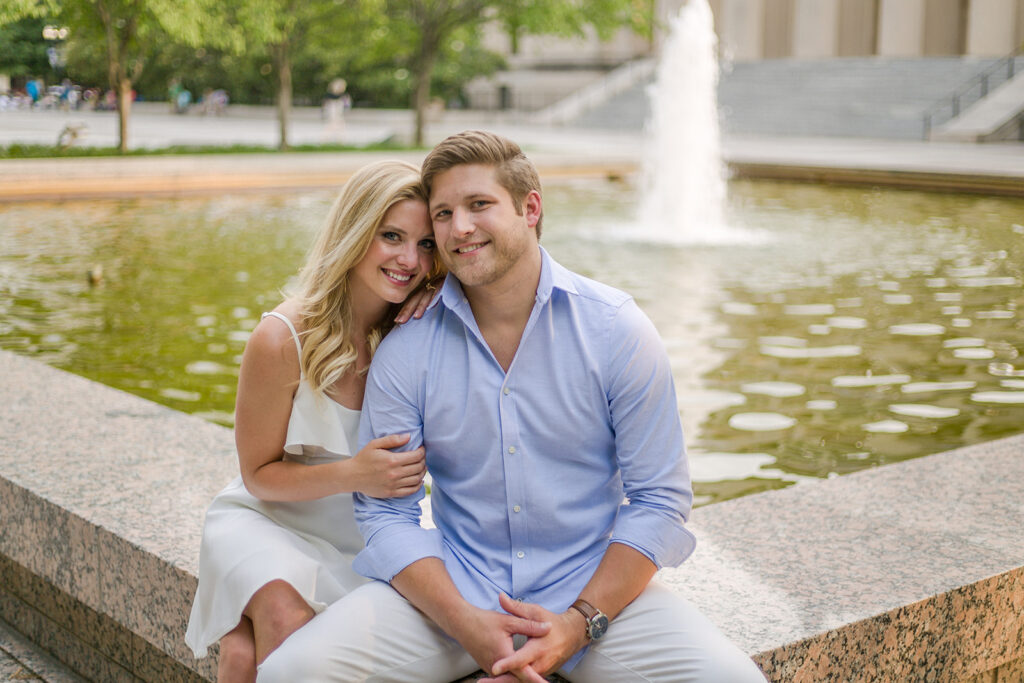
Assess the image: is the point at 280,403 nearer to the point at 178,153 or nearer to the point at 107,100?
the point at 178,153

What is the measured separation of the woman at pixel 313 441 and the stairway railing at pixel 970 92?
32952 mm

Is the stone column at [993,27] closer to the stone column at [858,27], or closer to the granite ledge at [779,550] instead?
the stone column at [858,27]

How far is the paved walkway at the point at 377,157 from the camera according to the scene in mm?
18547

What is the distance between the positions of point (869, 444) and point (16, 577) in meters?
4.39

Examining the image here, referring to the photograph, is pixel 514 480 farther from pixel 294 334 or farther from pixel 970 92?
pixel 970 92

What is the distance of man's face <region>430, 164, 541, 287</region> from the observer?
116 inches

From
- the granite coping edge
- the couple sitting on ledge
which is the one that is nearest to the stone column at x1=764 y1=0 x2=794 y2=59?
the granite coping edge

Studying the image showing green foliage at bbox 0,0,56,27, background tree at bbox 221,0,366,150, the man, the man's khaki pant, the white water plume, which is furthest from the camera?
background tree at bbox 221,0,366,150

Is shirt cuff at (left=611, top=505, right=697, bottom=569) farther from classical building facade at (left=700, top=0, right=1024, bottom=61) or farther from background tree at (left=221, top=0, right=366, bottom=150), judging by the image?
classical building facade at (left=700, top=0, right=1024, bottom=61)

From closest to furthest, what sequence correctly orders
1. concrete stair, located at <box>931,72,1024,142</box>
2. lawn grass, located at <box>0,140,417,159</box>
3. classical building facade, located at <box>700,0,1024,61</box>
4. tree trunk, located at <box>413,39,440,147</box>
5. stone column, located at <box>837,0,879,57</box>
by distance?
lawn grass, located at <box>0,140,417,159</box> → tree trunk, located at <box>413,39,440,147</box> → concrete stair, located at <box>931,72,1024,142</box> → classical building facade, located at <box>700,0,1024,61</box> → stone column, located at <box>837,0,879,57</box>

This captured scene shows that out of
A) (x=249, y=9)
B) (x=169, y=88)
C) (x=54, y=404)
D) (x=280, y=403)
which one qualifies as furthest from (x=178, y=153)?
(x=169, y=88)

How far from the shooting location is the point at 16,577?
4.55m

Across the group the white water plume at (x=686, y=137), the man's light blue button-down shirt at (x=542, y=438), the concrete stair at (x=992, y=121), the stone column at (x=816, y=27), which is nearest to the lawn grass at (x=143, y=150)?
the white water plume at (x=686, y=137)

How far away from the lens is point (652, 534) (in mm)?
2904
